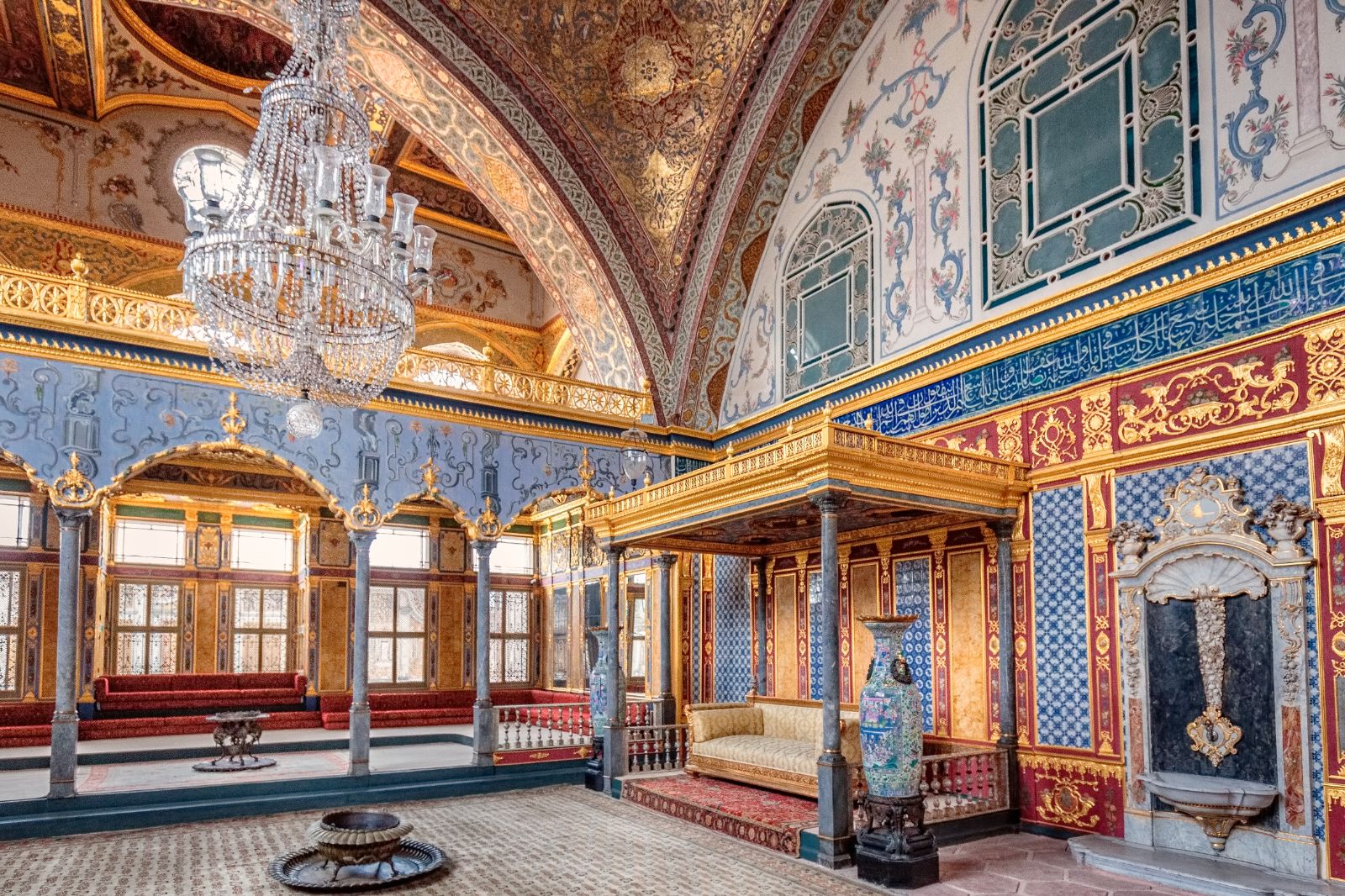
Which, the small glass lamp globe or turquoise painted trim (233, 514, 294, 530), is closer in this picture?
the small glass lamp globe

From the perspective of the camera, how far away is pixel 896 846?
615cm

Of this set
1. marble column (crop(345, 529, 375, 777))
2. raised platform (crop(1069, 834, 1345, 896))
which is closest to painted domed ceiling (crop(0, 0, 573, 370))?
marble column (crop(345, 529, 375, 777))

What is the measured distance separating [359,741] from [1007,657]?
20.4 ft

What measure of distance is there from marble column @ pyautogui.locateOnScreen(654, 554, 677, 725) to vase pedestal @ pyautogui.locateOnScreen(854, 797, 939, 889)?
4.87 m

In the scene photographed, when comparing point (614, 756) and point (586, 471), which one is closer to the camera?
point (614, 756)

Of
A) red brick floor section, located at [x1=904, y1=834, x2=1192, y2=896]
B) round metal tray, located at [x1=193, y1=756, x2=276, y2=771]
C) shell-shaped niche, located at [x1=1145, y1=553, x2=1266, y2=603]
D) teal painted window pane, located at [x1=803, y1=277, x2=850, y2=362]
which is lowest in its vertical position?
round metal tray, located at [x1=193, y1=756, x2=276, y2=771]

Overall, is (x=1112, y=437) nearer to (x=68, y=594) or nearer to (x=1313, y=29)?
(x=1313, y=29)

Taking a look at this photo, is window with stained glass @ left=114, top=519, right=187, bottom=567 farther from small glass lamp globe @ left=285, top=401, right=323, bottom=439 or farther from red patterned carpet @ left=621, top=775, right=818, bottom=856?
red patterned carpet @ left=621, top=775, right=818, bottom=856

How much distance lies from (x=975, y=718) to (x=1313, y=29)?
5.47 meters

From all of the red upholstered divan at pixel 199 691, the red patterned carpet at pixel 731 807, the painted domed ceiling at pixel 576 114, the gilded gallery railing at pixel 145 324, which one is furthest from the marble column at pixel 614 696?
the red upholstered divan at pixel 199 691

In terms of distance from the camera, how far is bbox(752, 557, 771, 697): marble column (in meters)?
10.6

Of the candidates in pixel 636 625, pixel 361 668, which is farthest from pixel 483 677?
pixel 636 625

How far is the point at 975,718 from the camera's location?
26.0 ft

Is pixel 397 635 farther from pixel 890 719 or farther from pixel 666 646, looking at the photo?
pixel 890 719
